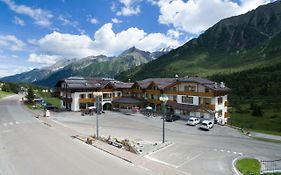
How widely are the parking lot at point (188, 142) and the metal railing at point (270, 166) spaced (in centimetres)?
217

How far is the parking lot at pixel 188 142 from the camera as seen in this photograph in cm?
2766

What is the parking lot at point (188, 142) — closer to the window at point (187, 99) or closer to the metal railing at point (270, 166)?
the metal railing at point (270, 166)

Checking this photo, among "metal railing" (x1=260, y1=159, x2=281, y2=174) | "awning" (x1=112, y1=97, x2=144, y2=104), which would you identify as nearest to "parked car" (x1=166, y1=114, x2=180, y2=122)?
"awning" (x1=112, y1=97, x2=144, y2=104)

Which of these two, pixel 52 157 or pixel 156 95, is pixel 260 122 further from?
pixel 52 157

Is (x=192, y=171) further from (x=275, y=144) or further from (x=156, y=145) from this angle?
(x=275, y=144)

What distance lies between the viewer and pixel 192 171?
24.8 m

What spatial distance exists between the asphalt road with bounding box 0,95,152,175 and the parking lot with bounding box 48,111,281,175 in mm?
5055

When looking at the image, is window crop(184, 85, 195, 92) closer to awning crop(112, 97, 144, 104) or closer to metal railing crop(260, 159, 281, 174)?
awning crop(112, 97, 144, 104)

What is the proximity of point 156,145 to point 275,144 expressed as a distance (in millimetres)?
19717

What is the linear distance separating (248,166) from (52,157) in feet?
70.1

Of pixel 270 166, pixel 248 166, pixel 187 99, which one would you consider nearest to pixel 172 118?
pixel 187 99

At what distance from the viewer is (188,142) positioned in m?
37.4

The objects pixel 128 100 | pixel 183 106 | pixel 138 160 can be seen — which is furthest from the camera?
pixel 128 100

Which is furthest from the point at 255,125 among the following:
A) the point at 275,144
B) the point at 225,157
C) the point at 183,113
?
the point at 225,157
